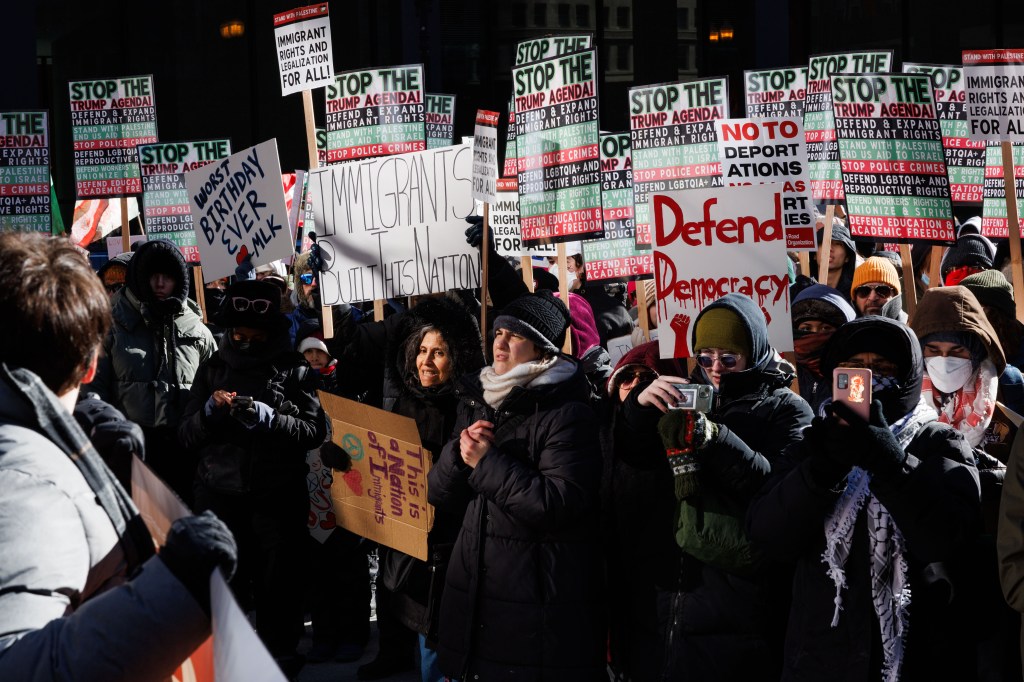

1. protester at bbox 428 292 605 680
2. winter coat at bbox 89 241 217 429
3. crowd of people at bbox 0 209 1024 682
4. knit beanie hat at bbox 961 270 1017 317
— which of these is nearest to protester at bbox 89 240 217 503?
winter coat at bbox 89 241 217 429

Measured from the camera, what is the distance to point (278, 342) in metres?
6.23

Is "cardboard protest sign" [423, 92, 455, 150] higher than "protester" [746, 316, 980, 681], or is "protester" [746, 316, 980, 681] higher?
"cardboard protest sign" [423, 92, 455, 150]

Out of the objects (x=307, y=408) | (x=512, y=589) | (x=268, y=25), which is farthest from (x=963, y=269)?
(x=268, y=25)

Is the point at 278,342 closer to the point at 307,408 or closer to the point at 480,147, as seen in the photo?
the point at 307,408

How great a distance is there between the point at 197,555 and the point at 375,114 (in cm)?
818

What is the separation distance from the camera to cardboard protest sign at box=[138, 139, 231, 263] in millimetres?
11125

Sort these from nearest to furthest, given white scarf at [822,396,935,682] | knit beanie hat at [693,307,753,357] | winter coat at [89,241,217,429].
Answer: white scarf at [822,396,935,682] < knit beanie hat at [693,307,753,357] < winter coat at [89,241,217,429]

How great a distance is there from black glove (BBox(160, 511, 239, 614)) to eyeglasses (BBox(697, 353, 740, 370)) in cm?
237

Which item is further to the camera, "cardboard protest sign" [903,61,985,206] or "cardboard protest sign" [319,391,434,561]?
"cardboard protest sign" [903,61,985,206]

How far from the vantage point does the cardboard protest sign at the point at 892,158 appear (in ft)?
26.0

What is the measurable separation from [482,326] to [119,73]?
14.4 meters

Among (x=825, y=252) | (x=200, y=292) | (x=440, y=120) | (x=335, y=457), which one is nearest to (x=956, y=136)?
(x=825, y=252)

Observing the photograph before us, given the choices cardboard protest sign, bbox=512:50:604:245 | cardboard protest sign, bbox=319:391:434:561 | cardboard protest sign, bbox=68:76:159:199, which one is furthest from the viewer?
cardboard protest sign, bbox=68:76:159:199

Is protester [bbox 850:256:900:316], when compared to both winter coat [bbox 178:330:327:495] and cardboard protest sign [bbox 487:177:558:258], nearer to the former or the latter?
cardboard protest sign [bbox 487:177:558:258]
